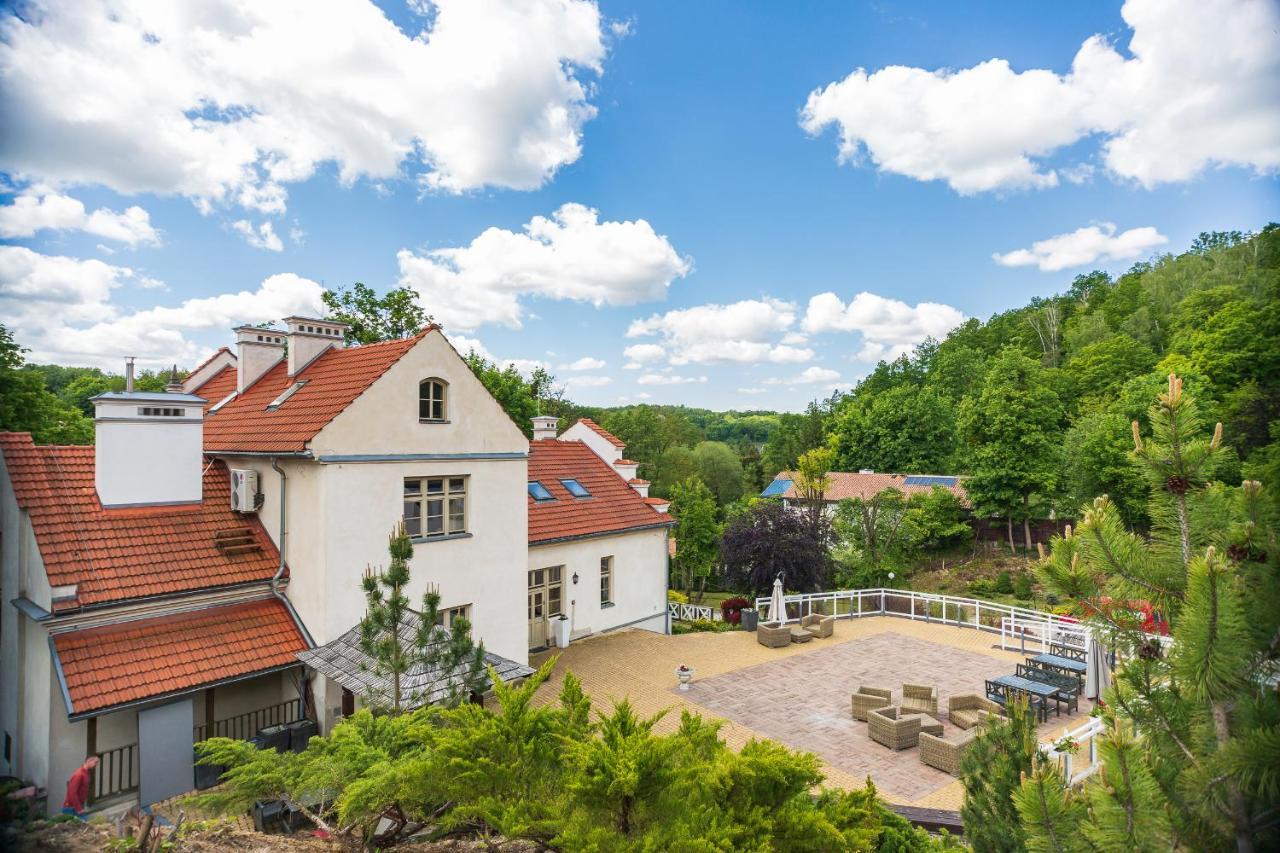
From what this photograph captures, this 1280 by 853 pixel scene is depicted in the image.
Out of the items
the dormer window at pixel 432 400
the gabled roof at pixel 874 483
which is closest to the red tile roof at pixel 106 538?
the dormer window at pixel 432 400

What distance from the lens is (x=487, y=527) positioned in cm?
1298

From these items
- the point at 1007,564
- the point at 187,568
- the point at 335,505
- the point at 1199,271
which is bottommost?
the point at 1007,564

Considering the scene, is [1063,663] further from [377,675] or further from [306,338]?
[306,338]

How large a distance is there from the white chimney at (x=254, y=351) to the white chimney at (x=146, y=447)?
421 centimetres

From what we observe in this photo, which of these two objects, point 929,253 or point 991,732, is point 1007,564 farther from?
point 991,732

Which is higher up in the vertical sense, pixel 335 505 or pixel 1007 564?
Result: pixel 335 505

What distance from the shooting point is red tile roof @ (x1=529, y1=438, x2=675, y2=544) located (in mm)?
16250

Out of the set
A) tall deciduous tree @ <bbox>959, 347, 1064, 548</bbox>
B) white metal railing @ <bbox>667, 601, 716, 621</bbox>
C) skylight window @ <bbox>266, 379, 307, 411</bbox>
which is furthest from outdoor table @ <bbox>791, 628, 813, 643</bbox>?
tall deciduous tree @ <bbox>959, 347, 1064, 548</bbox>

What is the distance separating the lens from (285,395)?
42.2 ft

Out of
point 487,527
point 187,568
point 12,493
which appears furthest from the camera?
point 487,527

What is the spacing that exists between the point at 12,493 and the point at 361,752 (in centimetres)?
749

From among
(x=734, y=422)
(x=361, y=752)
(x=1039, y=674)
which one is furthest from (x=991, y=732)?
(x=734, y=422)

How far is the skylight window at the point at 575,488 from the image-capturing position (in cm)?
1812

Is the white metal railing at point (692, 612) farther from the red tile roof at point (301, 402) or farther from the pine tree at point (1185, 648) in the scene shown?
the pine tree at point (1185, 648)
